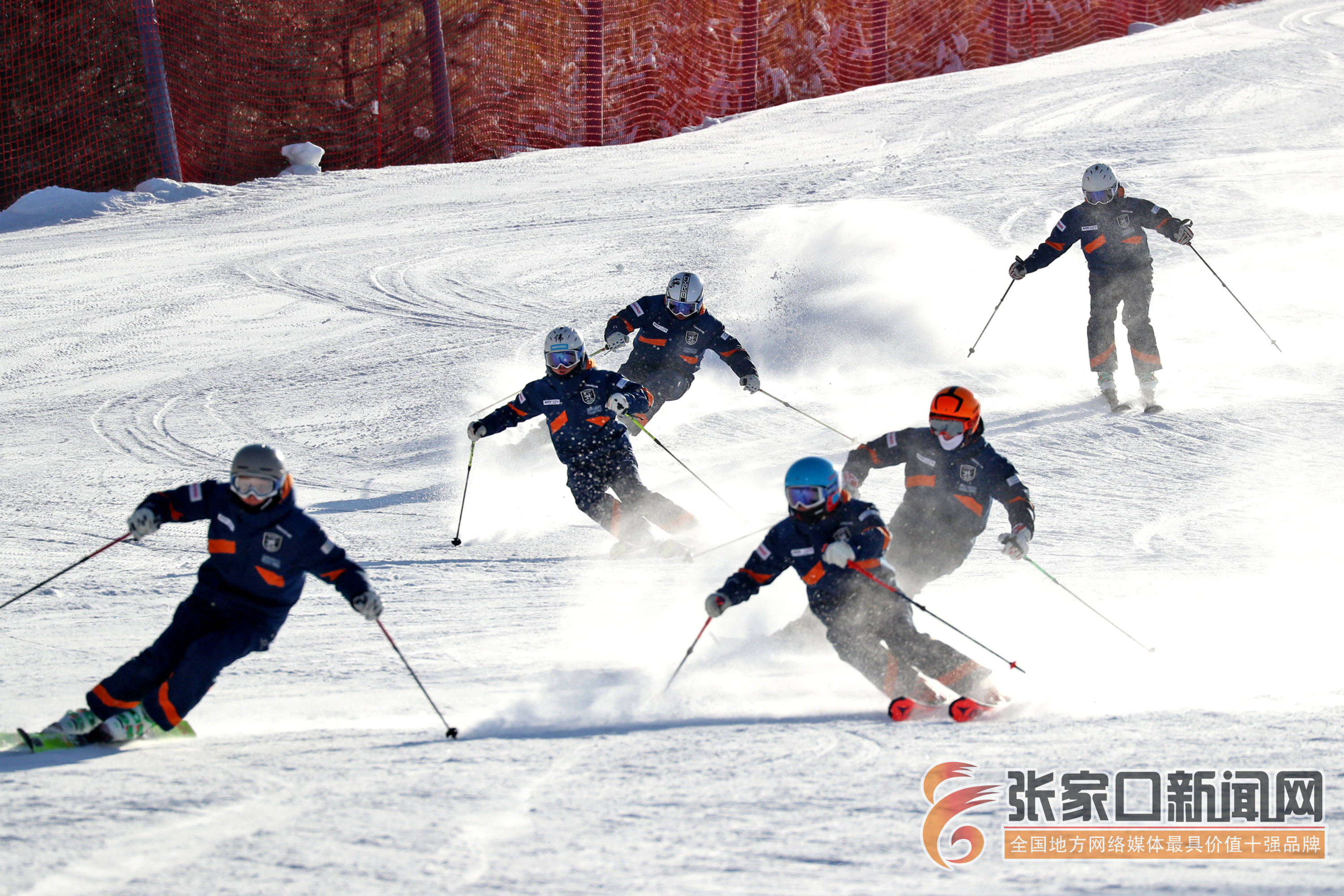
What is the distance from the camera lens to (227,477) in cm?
882

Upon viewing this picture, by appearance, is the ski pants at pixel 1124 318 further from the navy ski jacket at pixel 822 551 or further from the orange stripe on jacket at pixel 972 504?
the navy ski jacket at pixel 822 551

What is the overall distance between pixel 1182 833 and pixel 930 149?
1445cm

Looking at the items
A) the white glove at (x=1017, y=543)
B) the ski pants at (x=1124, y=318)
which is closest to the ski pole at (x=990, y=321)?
the ski pants at (x=1124, y=318)

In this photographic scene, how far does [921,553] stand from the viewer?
673cm

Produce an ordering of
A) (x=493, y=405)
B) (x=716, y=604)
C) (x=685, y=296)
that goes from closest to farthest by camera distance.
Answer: (x=716, y=604) → (x=685, y=296) → (x=493, y=405)

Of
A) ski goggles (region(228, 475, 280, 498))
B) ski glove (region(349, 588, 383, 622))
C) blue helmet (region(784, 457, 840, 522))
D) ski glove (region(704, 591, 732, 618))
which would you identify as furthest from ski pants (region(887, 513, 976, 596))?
ski goggles (region(228, 475, 280, 498))

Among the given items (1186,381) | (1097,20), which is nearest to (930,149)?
(1186,381)

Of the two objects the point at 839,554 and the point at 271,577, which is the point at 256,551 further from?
the point at 839,554

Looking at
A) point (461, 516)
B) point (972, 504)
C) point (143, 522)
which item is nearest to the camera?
point (143, 522)

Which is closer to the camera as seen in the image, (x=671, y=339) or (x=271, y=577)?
(x=271, y=577)

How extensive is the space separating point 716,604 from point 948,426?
5.80 ft

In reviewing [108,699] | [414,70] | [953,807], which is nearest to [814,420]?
[953,807]

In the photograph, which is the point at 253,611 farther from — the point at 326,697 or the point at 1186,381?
the point at 1186,381

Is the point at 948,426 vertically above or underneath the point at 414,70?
underneath
